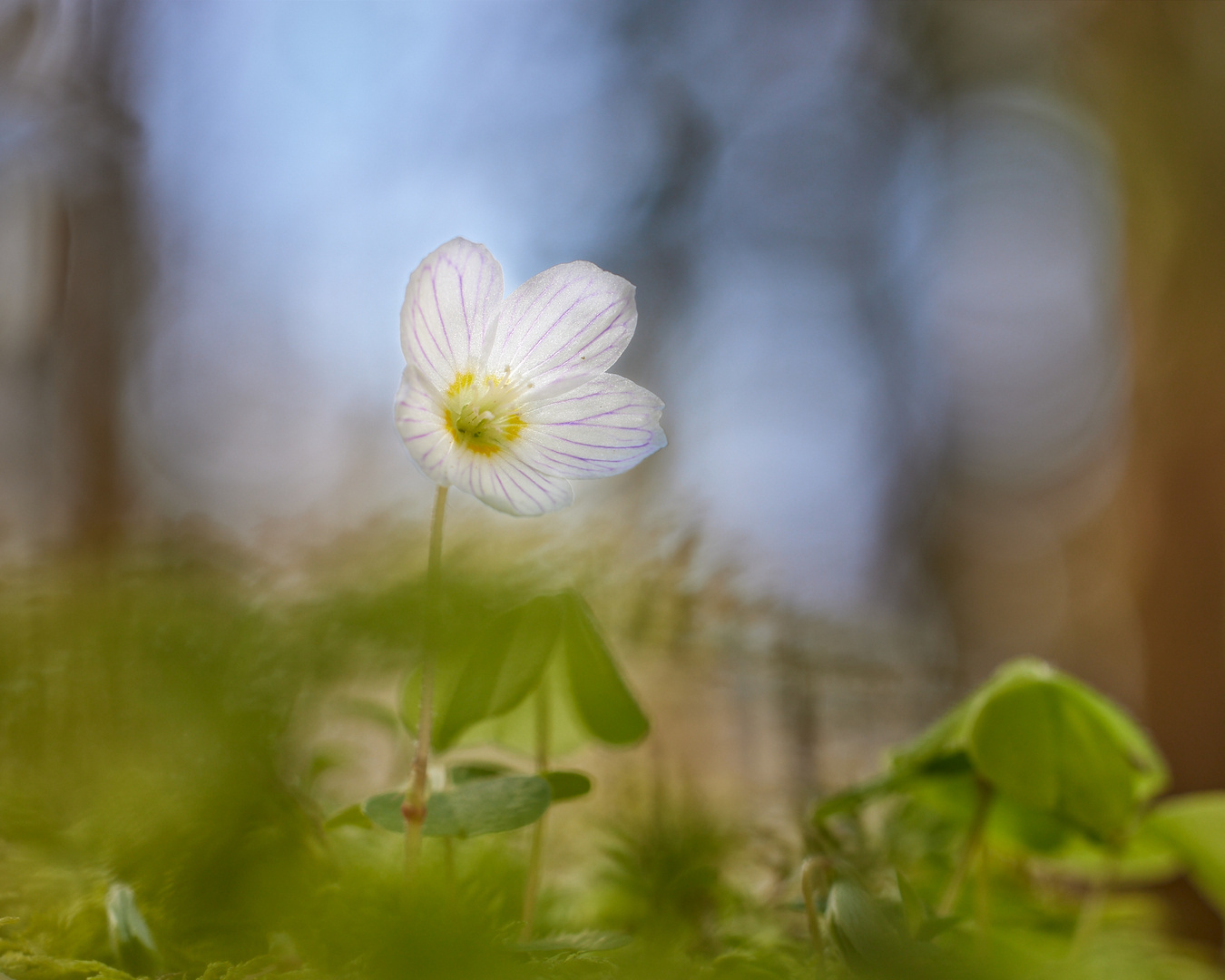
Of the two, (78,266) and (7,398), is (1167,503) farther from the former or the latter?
(7,398)

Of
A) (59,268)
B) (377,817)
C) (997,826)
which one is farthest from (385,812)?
(59,268)

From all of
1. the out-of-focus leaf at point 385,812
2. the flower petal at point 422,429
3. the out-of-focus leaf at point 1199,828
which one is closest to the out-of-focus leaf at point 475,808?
the out-of-focus leaf at point 385,812

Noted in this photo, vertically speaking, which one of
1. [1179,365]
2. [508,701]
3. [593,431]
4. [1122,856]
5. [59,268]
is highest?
[59,268]

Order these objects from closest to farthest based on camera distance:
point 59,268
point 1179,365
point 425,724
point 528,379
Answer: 1. point 425,724
2. point 528,379
3. point 1179,365
4. point 59,268

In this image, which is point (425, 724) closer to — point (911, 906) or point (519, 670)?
point (519, 670)

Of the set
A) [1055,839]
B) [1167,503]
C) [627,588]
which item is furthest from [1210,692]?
[627,588]

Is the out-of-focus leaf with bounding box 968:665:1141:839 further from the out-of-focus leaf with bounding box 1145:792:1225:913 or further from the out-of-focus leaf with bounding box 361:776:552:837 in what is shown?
the out-of-focus leaf with bounding box 361:776:552:837
